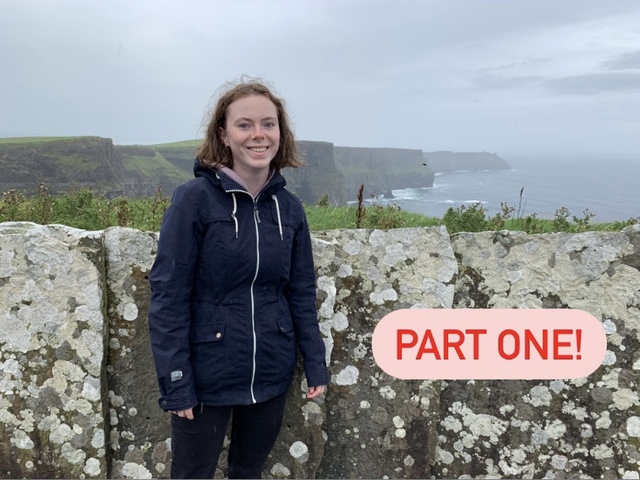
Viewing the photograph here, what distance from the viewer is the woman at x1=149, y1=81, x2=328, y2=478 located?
8.16 feet

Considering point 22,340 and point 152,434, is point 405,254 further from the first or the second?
point 22,340

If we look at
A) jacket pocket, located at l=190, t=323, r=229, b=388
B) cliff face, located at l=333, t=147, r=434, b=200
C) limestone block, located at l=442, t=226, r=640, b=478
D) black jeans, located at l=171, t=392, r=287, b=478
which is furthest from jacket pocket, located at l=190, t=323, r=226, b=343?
cliff face, located at l=333, t=147, r=434, b=200

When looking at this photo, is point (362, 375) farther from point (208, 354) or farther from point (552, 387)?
point (552, 387)

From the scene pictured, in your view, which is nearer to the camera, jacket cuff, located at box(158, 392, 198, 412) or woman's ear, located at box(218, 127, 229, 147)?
jacket cuff, located at box(158, 392, 198, 412)

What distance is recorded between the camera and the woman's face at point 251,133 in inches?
103

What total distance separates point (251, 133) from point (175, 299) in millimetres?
1064

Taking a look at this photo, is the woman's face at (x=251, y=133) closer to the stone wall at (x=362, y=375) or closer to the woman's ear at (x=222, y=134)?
the woman's ear at (x=222, y=134)

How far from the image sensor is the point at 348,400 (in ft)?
10.9

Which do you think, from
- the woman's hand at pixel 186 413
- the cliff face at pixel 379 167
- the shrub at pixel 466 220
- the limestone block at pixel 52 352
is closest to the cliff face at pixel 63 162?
the cliff face at pixel 379 167

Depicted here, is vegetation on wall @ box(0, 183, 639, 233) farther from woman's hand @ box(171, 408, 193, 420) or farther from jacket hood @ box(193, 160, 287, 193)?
woman's hand @ box(171, 408, 193, 420)

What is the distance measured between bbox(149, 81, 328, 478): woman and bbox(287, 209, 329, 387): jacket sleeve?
15mm

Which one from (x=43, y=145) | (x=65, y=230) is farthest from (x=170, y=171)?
(x=65, y=230)

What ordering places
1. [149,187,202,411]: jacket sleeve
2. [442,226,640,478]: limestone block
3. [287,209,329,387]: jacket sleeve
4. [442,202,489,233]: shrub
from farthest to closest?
[442,202,489,233]: shrub → [442,226,640,478]: limestone block → [287,209,329,387]: jacket sleeve → [149,187,202,411]: jacket sleeve

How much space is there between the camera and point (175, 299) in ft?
8.11
